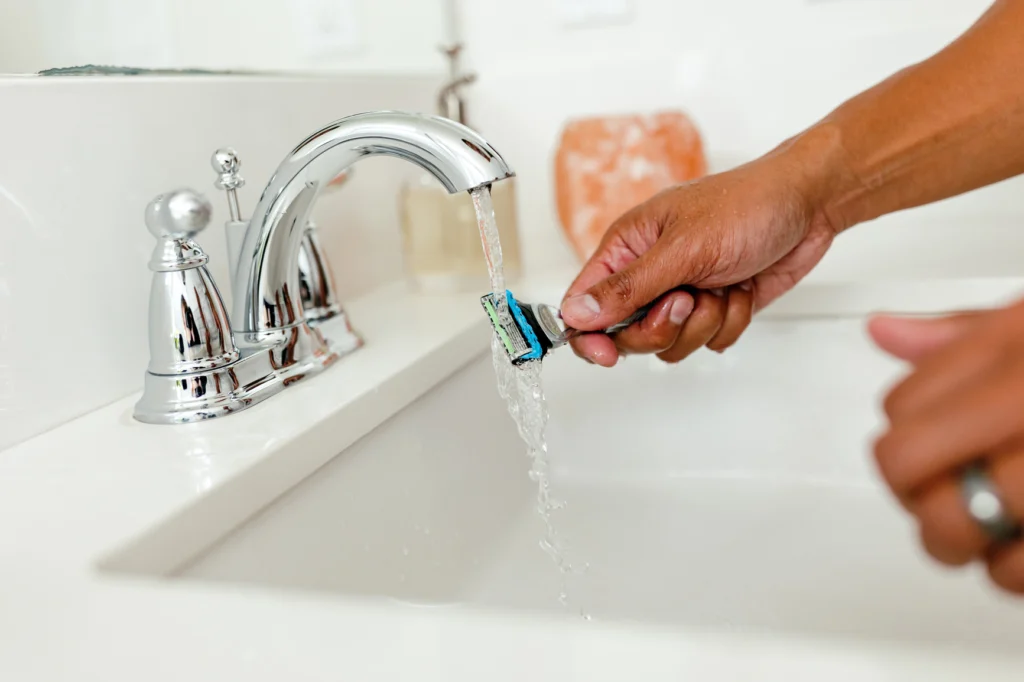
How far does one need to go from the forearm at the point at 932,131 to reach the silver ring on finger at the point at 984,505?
391 millimetres

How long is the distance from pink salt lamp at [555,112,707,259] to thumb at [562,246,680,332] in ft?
0.91

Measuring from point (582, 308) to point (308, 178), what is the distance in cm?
18

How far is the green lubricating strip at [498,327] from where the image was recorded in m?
0.51

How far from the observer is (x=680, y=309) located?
611 millimetres

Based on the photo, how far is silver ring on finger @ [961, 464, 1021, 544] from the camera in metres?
0.24

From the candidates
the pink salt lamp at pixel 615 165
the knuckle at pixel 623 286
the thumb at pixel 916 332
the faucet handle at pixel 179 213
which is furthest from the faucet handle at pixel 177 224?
the pink salt lamp at pixel 615 165

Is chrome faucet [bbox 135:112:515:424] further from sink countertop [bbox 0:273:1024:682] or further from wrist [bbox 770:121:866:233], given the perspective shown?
wrist [bbox 770:121:866:233]

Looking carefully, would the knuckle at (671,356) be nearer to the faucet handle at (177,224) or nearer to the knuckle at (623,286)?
the knuckle at (623,286)

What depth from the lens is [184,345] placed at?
0.50 metres

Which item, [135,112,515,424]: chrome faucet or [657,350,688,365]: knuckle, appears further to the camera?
[657,350,688,365]: knuckle

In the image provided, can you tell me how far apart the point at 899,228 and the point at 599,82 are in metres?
0.35

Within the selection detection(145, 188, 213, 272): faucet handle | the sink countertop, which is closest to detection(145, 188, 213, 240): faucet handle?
detection(145, 188, 213, 272): faucet handle

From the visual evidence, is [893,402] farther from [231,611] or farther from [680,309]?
[680,309]

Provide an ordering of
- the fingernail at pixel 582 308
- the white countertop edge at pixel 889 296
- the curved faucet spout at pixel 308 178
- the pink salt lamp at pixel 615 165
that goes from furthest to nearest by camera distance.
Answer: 1. the pink salt lamp at pixel 615 165
2. the white countertop edge at pixel 889 296
3. the fingernail at pixel 582 308
4. the curved faucet spout at pixel 308 178
